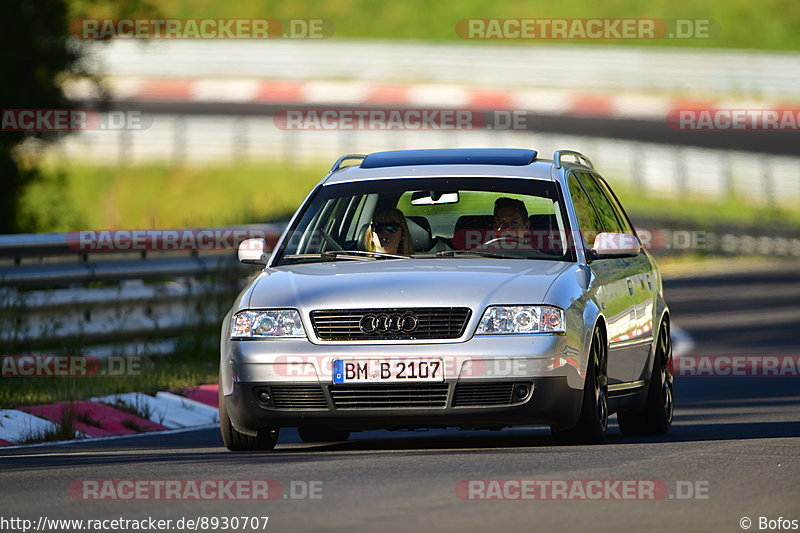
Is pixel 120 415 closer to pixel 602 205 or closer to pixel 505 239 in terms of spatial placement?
pixel 505 239

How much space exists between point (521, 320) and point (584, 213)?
5.55 feet

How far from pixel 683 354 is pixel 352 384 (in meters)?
10.1

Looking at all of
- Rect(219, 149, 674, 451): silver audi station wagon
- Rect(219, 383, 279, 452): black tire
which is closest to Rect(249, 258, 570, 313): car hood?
Rect(219, 149, 674, 451): silver audi station wagon

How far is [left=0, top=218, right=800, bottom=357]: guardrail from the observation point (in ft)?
47.6

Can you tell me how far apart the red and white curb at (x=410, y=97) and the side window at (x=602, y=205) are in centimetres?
2834

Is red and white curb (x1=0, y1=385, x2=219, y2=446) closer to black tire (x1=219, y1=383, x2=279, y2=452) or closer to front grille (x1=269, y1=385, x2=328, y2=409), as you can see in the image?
black tire (x1=219, y1=383, x2=279, y2=452)

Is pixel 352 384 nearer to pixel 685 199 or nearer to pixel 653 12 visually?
pixel 685 199

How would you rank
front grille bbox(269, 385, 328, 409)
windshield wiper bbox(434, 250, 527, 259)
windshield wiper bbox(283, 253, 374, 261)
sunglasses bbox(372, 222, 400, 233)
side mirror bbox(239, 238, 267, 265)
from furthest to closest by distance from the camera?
sunglasses bbox(372, 222, 400, 233)
side mirror bbox(239, 238, 267, 265)
windshield wiper bbox(283, 253, 374, 261)
windshield wiper bbox(434, 250, 527, 259)
front grille bbox(269, 385, 328, 409)

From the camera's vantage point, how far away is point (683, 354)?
18891mm

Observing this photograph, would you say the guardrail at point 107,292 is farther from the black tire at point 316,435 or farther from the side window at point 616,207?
the side window at point 616,207

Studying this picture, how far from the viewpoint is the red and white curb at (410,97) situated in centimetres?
4097

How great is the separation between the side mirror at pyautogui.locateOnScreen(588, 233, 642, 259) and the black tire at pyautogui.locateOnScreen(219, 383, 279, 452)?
204cm

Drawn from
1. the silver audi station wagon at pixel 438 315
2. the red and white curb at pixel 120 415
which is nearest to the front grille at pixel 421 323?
the silver audi station wagon at pixel 438 315

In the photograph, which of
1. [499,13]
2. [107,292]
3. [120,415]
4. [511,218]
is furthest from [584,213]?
[499,13]
